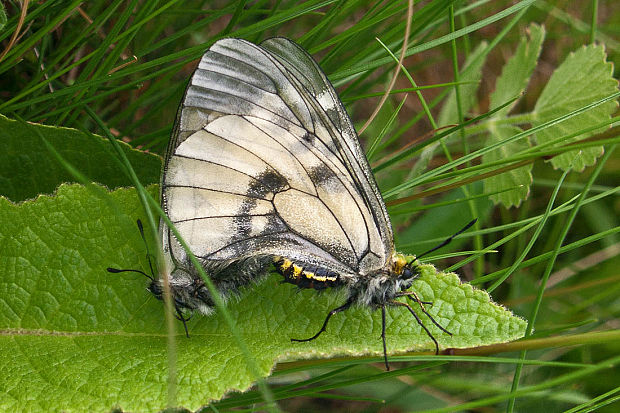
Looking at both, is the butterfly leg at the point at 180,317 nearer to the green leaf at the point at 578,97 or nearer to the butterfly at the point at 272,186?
the butterfly at the point at 272,186

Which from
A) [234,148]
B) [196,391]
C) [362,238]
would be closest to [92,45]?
[234,148]

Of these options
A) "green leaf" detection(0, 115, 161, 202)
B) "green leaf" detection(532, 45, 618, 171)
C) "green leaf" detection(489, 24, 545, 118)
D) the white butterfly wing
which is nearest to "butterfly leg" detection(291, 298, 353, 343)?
the white butterfly wing

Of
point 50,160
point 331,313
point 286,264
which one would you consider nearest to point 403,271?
point 331,313

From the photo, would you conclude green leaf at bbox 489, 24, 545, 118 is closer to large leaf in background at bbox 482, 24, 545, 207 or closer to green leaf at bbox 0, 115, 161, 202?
large leaf in background at bbox 482, 24, 545, 207

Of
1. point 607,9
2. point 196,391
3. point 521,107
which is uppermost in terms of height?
point 607,9

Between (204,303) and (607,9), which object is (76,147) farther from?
(607,9)

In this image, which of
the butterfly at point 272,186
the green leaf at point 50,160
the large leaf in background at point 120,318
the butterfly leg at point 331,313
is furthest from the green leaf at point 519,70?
the green leaf at point 50,160
